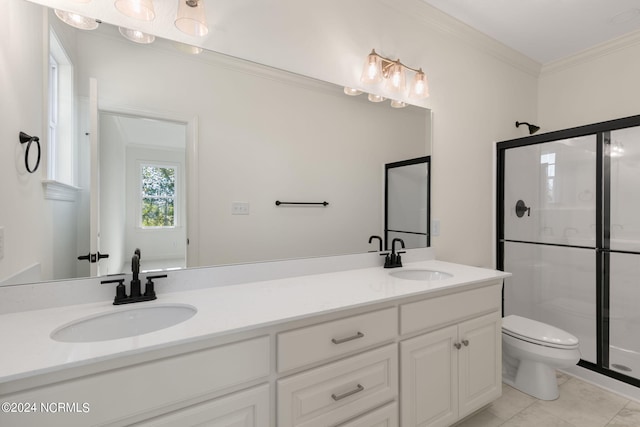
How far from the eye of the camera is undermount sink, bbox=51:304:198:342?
3.22 ft

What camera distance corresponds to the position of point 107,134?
123 cm

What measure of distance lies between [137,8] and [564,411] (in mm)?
3052

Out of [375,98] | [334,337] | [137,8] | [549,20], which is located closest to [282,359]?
[334,337]

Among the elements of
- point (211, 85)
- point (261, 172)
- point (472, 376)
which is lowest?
point (472, 376)

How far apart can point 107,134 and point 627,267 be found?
3151mm

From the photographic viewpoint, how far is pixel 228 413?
2.99ft

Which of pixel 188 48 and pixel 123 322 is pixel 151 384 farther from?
pixel 188 48

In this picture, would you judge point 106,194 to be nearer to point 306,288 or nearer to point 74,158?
point 74,158

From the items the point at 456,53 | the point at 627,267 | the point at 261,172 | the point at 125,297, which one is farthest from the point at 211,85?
the point at 627,267

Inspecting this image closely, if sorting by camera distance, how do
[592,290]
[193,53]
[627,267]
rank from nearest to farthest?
[193,53] → [627,267] → [592,290]

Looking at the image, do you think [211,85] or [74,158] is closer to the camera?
[74,158]

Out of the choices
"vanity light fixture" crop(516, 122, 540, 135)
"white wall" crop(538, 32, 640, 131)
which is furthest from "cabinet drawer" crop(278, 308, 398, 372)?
"white wall" crop(538, 32, 640, 131)

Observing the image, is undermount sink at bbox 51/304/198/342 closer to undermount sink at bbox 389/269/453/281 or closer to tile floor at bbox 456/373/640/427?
undermount sink at bbox 389/269/453/281

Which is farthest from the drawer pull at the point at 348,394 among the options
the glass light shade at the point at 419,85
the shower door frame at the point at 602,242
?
the shower door frame at the point at 602,242
